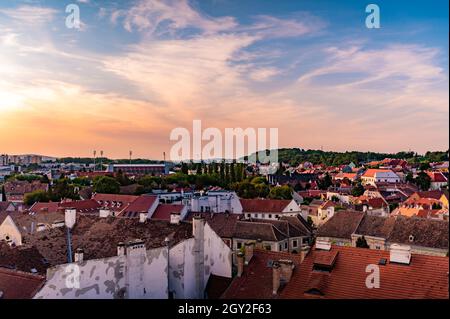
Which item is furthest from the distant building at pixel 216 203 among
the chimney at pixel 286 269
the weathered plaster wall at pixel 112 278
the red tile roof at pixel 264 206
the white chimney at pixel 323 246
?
the chimney at pixel 286 269

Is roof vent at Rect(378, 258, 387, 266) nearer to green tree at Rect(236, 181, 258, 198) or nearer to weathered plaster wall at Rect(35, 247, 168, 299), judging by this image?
weathered plaster wall at Rect(35, 247, 168, 299)

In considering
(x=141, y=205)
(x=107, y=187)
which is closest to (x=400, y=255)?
(x=141, y=205)

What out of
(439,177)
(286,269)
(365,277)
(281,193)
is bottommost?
(281,193)

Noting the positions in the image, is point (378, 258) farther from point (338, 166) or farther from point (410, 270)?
point (338, 166)

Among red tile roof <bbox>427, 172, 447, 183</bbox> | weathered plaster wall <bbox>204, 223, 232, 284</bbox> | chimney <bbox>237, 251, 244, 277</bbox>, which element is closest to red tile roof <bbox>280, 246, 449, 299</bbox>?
red tile roof <bbox>427, 172, 447, 183</bbox>

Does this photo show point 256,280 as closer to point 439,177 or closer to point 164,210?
point 439,177

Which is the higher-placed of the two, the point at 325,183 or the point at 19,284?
the point at 19,284
